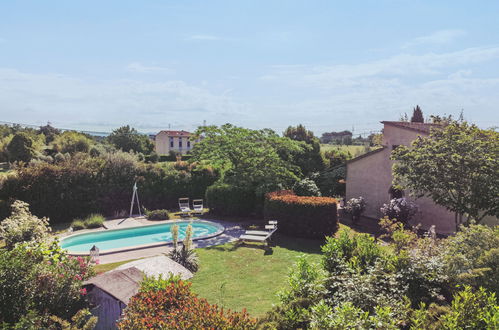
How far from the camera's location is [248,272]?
36.2 feet

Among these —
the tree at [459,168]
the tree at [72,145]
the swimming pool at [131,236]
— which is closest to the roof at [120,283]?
the swimming pool at [131,236]

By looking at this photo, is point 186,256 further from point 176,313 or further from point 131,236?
point 131,236

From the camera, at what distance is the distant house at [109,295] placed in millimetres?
6871

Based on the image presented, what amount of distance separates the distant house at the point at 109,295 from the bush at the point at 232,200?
1183 centimetres

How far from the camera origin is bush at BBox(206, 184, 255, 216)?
755 inches

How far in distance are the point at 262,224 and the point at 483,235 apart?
37.8ft

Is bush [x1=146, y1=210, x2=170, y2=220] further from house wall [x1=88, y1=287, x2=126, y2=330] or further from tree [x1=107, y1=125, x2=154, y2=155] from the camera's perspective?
tree [x1=107, y1=125, x2=154, y2=155]

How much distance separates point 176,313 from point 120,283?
3037 mm

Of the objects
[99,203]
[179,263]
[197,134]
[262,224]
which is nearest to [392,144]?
[262,224]

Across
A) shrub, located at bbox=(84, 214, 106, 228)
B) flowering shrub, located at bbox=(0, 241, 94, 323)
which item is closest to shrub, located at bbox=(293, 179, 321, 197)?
shrub, located at bbox=(84, 214, 106, 228)

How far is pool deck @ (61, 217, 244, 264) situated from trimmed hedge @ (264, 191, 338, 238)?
2.38 meters

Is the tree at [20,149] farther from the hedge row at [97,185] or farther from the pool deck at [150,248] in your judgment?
the pool deck at [150,248]

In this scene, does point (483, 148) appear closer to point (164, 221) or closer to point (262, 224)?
point (262, 224)

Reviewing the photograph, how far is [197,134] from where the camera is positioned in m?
19.3
